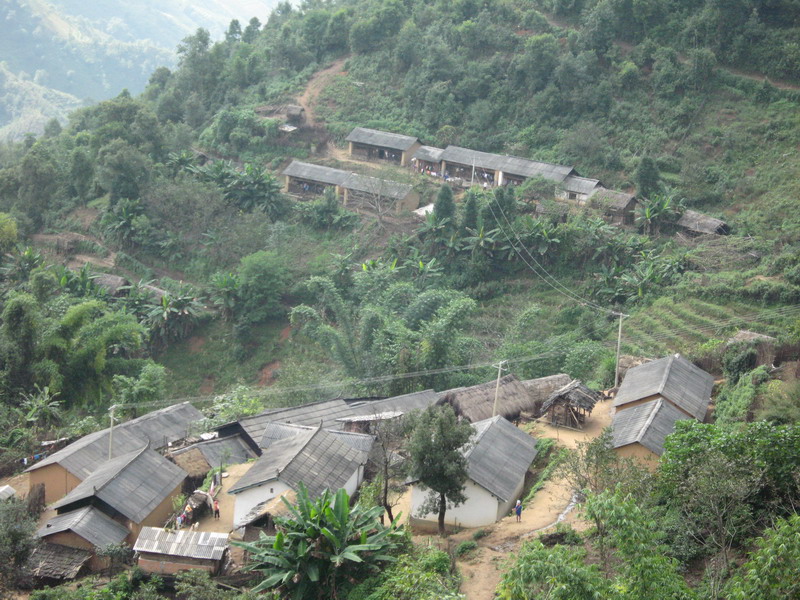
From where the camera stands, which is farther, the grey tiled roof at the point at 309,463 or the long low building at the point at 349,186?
the long low building at the point at 349,186

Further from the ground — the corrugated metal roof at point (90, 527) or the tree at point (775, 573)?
the tree at point (775, 573)

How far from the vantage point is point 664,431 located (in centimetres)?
2270

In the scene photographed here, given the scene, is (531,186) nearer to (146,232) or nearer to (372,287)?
(372,287)

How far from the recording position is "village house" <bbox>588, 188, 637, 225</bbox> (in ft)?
137

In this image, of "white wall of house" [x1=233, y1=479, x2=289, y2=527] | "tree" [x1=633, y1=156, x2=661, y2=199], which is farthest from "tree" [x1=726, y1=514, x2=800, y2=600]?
"tree" [x1=633, y1=156, x2=661, y2=199]

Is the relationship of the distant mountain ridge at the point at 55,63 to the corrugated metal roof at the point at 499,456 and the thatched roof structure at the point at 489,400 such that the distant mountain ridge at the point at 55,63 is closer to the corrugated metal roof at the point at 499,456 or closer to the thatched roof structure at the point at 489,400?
the thatched roof structure at the point at 489,400

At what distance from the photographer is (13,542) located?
19.1m

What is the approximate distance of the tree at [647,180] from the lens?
137ft

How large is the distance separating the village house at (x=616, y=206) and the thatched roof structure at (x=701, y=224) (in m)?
2.43

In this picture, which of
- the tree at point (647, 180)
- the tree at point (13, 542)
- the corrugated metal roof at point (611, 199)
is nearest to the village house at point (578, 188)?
the corrugated metal roof at point (611, 199)

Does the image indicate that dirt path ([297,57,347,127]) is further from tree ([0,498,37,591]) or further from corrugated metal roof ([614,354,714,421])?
tree ([0,498,37,591])

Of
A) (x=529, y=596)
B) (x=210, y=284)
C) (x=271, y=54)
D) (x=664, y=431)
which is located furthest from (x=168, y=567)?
(x=271, y=54)

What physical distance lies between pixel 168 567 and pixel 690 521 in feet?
37.7

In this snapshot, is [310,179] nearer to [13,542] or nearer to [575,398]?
[575,398]
